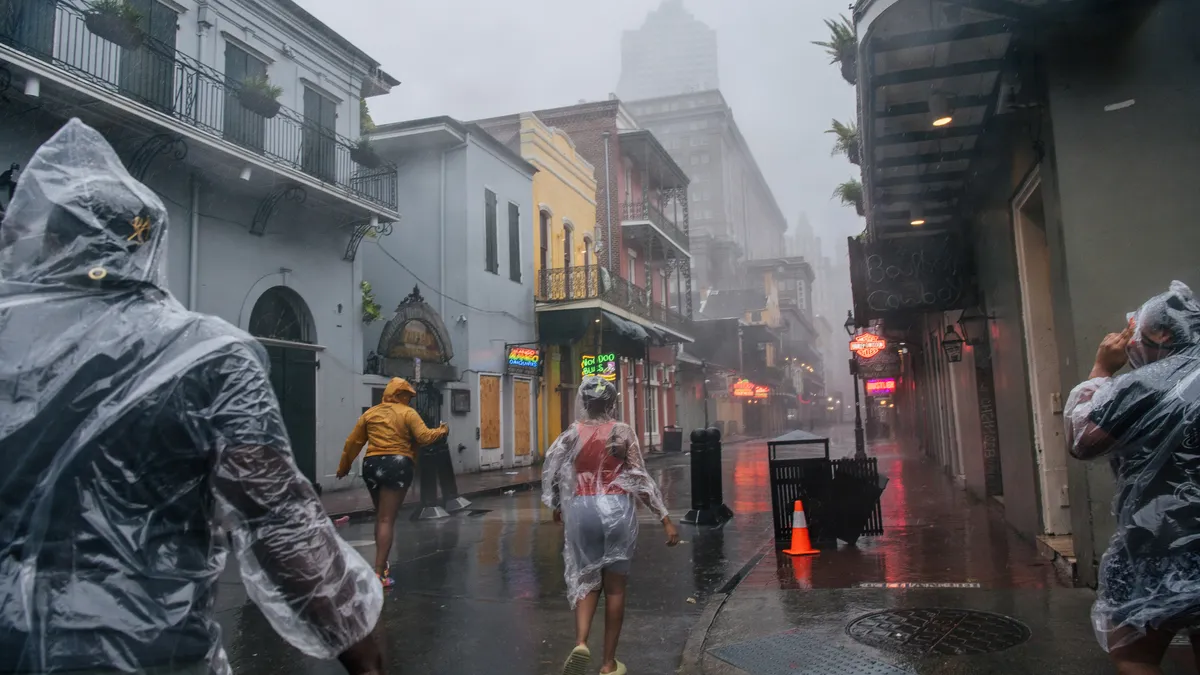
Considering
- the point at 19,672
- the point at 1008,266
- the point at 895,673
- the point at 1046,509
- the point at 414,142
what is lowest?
the point at 895,673

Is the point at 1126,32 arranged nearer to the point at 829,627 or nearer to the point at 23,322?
the point at 829,627

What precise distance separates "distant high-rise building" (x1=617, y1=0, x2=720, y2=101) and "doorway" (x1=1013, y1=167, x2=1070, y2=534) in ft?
610

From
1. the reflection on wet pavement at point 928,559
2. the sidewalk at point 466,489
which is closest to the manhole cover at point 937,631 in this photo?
the reflection on wet pavement at point 928,559

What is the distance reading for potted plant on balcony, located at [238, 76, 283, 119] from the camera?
1310 centimetres

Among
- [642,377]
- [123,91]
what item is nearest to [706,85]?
[642,377]

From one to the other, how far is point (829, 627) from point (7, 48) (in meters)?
10.7

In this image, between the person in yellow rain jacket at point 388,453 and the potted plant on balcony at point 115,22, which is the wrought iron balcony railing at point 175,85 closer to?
the potted plant on balcony at point 115,22

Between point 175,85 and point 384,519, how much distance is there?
9.09 meters

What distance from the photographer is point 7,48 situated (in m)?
9.38

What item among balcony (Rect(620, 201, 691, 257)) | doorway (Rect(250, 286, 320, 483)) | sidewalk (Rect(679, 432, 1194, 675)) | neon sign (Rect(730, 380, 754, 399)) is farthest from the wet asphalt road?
neon sign (Rect(730, 380, 754, 399))

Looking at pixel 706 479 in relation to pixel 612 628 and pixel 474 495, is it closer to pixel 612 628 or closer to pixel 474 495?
pixel 612 628

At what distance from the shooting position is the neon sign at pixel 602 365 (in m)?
23.4

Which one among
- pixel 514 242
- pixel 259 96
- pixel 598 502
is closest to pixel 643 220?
pixel 514 242

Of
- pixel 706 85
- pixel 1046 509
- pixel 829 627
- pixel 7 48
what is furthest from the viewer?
pixel 706 85
